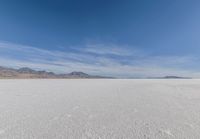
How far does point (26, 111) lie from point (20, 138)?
1.75 m

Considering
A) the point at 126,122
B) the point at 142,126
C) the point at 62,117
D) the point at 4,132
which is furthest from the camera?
the point at 62,117

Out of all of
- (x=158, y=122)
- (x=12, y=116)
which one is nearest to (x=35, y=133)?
(x=12, y=116)

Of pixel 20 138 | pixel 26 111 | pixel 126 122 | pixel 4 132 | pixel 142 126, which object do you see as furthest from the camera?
pixel 26 111

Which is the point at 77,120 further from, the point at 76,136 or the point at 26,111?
the point at 26,111

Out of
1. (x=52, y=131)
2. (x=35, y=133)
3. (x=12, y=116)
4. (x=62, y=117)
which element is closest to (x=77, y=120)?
(x=62, y=117)

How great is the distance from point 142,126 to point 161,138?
53 cm

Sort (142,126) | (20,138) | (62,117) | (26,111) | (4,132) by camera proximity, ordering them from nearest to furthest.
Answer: (20,138)
(4,132)
(142,126)
(62,117)
(26,111)

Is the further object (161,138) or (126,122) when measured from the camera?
(126,122)

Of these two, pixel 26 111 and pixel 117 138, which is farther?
pixel 26 111

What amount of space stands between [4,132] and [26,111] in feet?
4.67

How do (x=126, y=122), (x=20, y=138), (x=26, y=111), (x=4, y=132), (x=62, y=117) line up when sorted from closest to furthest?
(x=20, y=138) → (x=4, y=132) → (x=126, y=122) → (x=62, y=117) → (x=26, y=111)

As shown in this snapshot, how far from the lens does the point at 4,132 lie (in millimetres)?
2396

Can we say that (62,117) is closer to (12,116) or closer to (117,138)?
(12,116)

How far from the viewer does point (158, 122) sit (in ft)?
9.88
